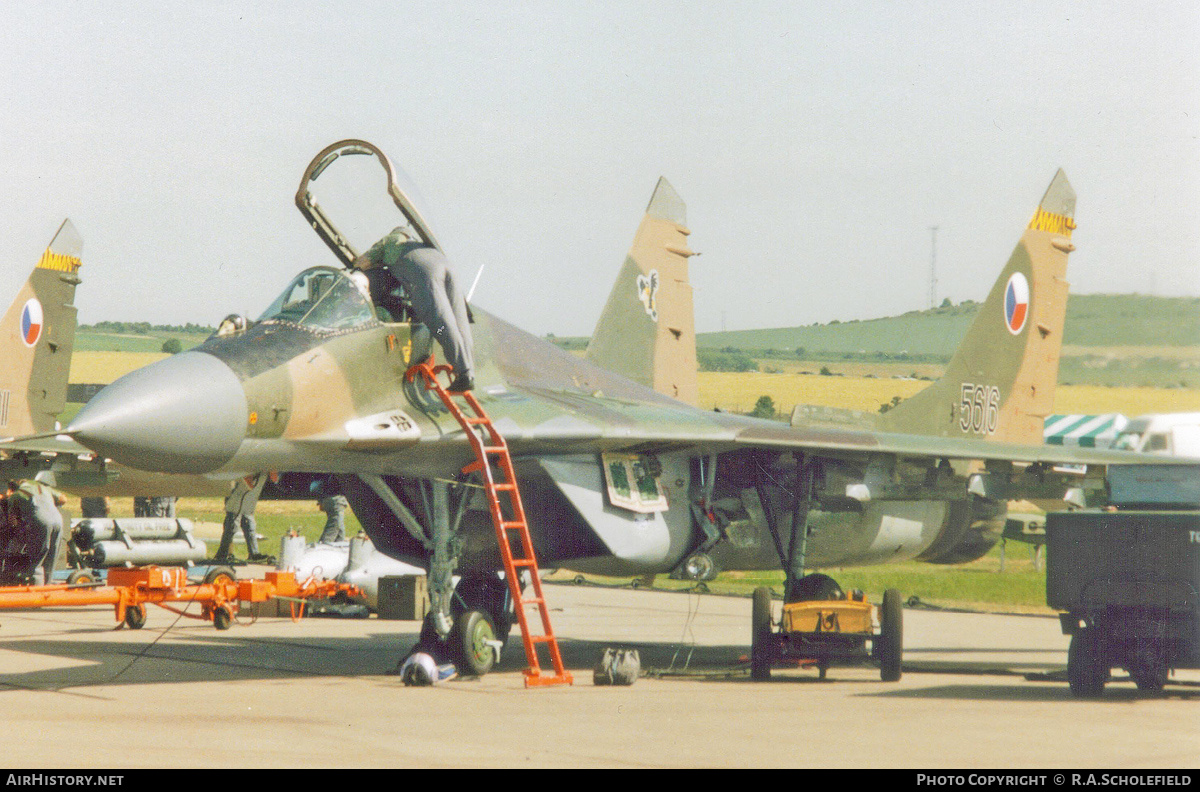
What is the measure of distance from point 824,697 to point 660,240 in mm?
10276

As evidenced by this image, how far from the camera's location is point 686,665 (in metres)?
11.9

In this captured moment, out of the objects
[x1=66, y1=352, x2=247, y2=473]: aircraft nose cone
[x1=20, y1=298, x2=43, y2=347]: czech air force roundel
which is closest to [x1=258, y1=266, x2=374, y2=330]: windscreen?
[x1=66, y1=352, x2=247, y2=473]: aircraft nose cone

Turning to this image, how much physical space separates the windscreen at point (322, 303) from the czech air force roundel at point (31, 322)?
13.8 m

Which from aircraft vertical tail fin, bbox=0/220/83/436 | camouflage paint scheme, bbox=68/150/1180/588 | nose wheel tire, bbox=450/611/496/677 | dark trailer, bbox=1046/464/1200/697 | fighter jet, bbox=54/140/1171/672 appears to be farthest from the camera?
aircraft vertical tail fin, bbox=0/220/83/436

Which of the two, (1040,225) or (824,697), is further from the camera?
(1040,225)

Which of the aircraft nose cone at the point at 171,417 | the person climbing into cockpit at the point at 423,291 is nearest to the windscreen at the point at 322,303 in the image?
the person climbing into cockpit at the point at 423,291

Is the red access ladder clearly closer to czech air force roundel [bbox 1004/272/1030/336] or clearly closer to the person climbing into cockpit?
the person climbing into cockpit

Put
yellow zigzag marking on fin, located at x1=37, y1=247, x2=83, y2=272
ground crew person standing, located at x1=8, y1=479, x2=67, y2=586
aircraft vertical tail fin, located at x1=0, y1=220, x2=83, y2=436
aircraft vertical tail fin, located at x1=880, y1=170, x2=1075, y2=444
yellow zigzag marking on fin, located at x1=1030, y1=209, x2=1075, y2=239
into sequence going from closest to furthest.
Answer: aircraft vertical tail fin, located at x1=880, y1=170, x2=1075, y2=444
yellow zigzag marking on fin, located at x1=1030, y1=209, x2=1075, y2=239
ground crew person standing, located at x1=8, y1=479, x2=67, y2=586
aircraft vertical tail fin, located at x1=0, y1=220, x2=83, y2=436
yellow zigzag marking on fin, located at x1=37, y1=247, x2=83, y2=272

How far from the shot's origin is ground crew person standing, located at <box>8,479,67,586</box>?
15.9 m

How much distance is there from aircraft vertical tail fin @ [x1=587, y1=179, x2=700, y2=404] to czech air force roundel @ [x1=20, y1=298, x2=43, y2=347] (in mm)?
9897

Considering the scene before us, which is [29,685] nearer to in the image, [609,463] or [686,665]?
[609,463]

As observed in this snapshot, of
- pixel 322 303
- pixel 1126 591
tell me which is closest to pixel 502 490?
pixel 322 303

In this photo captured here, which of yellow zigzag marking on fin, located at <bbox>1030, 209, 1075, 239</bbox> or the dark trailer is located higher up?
yellow zigzag marking on fin, located at <bbox>1030, 209, 1075, 239</bbox>
